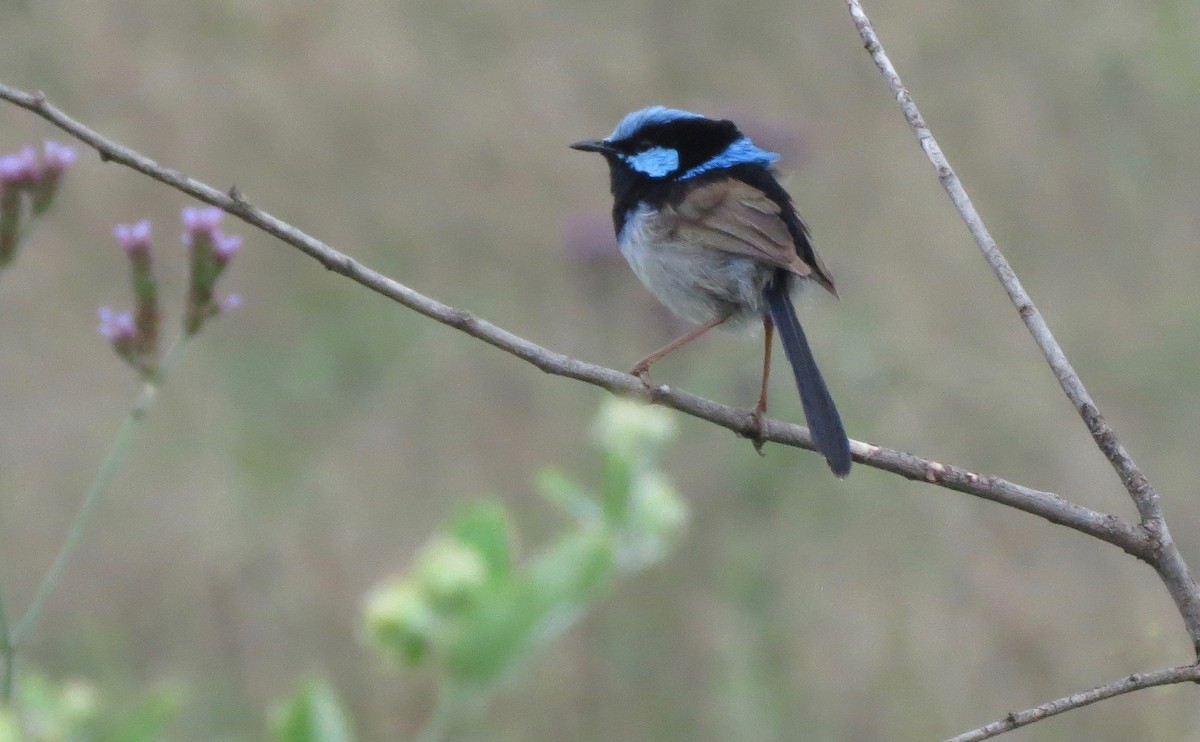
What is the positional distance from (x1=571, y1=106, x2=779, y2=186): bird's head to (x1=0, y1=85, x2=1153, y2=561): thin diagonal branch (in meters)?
1.57

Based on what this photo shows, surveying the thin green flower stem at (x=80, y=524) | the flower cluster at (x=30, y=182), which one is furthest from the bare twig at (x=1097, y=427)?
the flower cluster at (x=30, y=182)

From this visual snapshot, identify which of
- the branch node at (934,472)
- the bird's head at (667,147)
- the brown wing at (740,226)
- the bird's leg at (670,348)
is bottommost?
the branch node at (934,472)

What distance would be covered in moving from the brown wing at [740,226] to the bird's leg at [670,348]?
22 cm

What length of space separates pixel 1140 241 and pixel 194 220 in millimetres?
5400

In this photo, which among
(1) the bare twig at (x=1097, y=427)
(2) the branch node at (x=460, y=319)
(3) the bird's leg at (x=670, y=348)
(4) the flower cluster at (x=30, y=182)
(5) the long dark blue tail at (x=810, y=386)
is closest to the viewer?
(1) the bare twig at (x=1097, y=427)

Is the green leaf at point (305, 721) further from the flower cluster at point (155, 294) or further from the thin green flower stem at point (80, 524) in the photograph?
the flower cluster at point (155, 294)

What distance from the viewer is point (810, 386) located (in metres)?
3.08

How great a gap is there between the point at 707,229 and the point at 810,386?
70 cm

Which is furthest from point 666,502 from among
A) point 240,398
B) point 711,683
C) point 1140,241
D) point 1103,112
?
point 1103,112

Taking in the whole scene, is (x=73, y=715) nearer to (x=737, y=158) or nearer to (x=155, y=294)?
(x=155, y=294)

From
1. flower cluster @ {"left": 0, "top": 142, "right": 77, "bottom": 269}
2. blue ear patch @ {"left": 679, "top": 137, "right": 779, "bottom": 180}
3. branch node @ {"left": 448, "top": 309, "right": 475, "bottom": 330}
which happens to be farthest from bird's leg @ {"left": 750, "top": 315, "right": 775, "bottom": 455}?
flower cluster @ {"left": 0, "top": 142, "right": 77, "bottom": 269}

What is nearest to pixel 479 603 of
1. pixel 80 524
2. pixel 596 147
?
pixel 80 524

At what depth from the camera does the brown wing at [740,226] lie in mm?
3488

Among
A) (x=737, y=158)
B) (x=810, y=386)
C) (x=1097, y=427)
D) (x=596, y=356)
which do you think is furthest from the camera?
(x=596, y=356)
